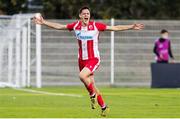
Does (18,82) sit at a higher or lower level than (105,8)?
lower

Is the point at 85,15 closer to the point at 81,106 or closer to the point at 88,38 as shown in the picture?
the point at 88,38

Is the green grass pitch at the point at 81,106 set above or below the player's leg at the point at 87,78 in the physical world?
below

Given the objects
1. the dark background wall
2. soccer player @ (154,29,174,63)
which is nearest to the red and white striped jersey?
soccer player @ (154,29,174,63)

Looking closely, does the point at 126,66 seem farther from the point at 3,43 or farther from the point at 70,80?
the point at 3,43

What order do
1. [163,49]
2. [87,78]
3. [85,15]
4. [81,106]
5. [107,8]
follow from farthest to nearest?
1. [107,8]
2. [163,49]
3. [81,106]
4. [85,15]
5. [87,78]

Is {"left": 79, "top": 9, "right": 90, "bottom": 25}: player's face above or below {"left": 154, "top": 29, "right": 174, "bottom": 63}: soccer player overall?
above

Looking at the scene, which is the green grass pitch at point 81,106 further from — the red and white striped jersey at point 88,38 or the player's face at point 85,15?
the player's face at point 85,15

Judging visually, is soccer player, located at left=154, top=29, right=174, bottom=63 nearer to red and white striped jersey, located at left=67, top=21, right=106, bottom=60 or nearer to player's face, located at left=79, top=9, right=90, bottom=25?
red and white striped jersey, located at left=67, top=21, right=106, bottom=60

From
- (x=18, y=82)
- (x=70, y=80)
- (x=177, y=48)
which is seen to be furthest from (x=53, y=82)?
(x=177, y=48)

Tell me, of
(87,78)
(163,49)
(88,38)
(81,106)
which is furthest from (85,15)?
(163,49)

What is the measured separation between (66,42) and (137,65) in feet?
9.75

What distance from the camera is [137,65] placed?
35.9m

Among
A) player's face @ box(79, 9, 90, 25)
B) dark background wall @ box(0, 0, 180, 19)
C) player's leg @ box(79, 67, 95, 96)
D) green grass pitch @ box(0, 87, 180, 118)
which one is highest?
dark background wall @ box(0, 0, 180, 19)

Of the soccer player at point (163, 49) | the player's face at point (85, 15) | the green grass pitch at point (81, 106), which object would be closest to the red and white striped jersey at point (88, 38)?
the player's face at point (85, 15)
